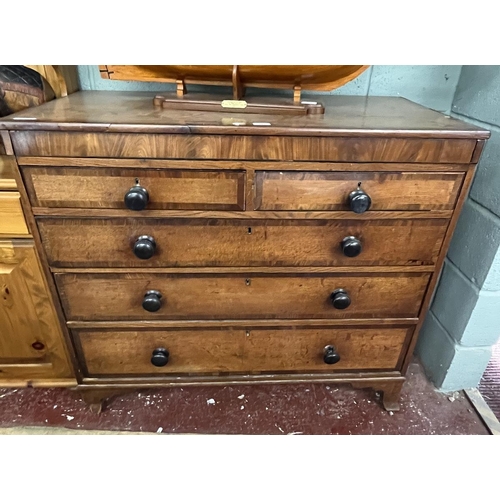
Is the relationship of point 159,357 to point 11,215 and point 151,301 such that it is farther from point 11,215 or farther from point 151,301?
point 11,215

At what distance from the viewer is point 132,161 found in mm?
838

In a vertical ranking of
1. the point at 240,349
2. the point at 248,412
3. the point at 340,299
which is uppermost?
the point at 340,299

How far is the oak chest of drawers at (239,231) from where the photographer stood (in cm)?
83

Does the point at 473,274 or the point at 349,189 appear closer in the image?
the point at 349,189

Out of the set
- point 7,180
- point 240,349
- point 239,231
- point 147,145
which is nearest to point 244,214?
point 239,231

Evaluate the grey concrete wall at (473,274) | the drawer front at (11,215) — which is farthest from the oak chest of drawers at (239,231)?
the grey concrete wall at (473,274)

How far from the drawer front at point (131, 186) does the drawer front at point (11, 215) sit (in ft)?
0.41

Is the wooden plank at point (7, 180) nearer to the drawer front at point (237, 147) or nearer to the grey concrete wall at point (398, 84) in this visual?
the drawer front at point (237, 147)

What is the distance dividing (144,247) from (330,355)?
59 cm

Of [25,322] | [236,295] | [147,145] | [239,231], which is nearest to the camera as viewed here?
[147,145]

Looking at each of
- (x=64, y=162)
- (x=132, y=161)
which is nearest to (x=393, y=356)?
(x=132, y=161)

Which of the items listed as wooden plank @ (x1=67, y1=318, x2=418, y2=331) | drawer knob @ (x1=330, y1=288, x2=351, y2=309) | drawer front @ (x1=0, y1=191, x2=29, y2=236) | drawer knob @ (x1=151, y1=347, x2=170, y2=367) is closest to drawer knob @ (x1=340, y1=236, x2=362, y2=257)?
drawer knob @ (x1=330, y1=288, x2=351, y2=309)

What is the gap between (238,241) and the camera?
947 millimetres

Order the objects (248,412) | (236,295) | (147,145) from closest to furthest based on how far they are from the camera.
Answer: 1. (147,145)
2. (236,295)
3. (248,412)
